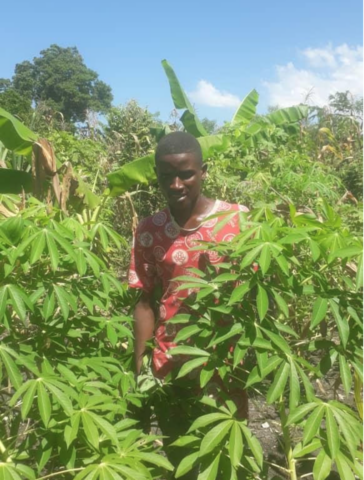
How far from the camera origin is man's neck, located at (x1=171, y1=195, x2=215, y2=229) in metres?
1.62

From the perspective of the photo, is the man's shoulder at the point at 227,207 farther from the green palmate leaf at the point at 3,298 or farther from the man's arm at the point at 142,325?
the green palmate leaf at the point at 3,298

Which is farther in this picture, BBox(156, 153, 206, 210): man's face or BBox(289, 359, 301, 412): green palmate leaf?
BBox(156, 153, 206, 210): man's face

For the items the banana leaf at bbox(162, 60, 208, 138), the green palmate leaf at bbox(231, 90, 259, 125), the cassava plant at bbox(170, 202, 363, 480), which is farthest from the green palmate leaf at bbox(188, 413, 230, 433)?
the green palmate leaf at bbox(231, 90, 259, 125)

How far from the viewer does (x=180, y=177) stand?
5.11 ft

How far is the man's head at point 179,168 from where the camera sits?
1546 mm

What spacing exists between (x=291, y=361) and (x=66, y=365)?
0.63m

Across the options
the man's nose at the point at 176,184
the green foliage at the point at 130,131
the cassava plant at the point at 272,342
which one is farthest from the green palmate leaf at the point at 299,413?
the green foliage at the point at 130,131

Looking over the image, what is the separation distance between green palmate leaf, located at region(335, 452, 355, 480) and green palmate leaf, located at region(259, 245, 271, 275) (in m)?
0.47

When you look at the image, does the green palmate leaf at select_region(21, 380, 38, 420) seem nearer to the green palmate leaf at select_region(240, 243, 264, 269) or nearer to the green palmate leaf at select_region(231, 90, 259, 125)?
the green palmate leaf at select_region(240, 243, 264, 269)

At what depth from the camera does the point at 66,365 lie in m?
1.45

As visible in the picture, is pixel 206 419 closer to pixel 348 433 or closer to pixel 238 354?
pixel 238 354

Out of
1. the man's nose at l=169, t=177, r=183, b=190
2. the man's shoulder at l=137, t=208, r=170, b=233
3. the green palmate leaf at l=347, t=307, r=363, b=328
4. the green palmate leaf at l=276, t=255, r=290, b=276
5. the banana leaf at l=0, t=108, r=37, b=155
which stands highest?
the banana leaf at l=0, t=108, r=37, b=155

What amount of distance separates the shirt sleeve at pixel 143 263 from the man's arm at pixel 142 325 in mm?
42

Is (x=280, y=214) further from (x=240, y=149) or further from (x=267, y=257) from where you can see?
(x=240, y=149)
